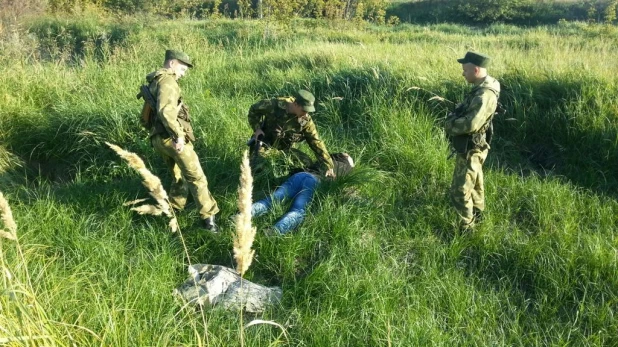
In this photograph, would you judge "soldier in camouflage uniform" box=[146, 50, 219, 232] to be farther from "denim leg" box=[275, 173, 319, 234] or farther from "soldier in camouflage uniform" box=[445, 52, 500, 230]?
"soldier in camouflage uniform" box=[445, 52, 500, 230]

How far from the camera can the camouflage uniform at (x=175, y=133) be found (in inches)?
146

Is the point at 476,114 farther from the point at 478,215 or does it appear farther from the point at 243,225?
the point at 243,225

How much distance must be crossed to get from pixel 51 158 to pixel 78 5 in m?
14.6

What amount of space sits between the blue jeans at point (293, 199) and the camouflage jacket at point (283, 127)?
276mm

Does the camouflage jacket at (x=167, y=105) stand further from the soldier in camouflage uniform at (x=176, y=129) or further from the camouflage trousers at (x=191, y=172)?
the camouflage trousers at (x=191, y=172)

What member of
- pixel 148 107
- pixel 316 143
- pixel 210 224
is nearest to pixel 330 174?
pixel 316 143

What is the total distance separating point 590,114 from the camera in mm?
5066

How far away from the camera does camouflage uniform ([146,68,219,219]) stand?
3703mm

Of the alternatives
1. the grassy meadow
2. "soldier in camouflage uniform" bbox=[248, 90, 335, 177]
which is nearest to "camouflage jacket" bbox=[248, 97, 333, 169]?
"soldier in camouflage uniform" bbox=[248, 90, 335, 177]

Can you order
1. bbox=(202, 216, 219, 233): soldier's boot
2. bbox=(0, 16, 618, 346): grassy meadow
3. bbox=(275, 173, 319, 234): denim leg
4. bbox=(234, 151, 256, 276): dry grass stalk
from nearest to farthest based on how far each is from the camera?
bbox=(234, 151, 256, 276): dry grass stalk, bbox=(0, 16, 618, 346): grassy meadow, bbox=(275, 173, 319, 234): denim leg, bbox=(202, 216, 219, 233): soldier's boot

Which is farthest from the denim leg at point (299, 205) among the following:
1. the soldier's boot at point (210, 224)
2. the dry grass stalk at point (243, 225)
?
the dry grass stalk at point (243, 225)

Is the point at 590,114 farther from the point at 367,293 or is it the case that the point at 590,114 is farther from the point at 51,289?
the point at 51,289

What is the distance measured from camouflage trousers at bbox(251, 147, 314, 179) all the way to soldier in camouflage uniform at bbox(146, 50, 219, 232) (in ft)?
2.55

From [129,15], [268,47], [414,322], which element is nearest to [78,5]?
[129,15]
